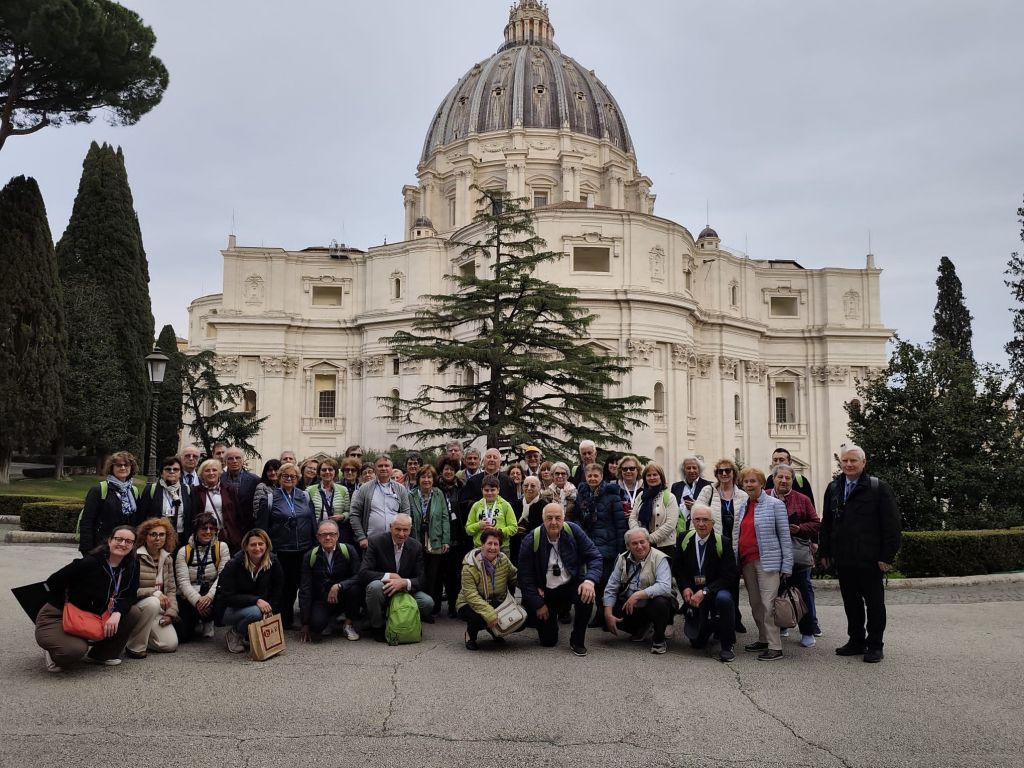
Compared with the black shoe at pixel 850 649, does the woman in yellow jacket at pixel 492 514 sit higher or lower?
higher

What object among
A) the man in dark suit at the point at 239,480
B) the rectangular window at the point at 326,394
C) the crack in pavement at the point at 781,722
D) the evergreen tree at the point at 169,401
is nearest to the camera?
the crack in pavement at the point at 781,722

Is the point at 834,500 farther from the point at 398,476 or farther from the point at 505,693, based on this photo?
the point at 398,476

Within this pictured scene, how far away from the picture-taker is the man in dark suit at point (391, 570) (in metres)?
8.03

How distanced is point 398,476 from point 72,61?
25491 millimetres

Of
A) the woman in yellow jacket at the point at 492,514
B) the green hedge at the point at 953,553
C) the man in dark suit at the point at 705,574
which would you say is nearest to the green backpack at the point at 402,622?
the woman in yellow jacket at the point at 492,514

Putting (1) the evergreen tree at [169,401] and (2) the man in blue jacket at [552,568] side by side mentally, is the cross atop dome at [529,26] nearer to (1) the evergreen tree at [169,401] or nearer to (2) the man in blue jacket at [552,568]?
(1) the evergreen tree at [169,401]

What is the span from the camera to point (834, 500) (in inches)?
308

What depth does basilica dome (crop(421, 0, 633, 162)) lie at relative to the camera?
54.4 meters

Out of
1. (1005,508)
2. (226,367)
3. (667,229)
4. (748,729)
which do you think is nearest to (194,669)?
(748,729)

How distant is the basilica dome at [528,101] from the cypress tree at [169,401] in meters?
22.9

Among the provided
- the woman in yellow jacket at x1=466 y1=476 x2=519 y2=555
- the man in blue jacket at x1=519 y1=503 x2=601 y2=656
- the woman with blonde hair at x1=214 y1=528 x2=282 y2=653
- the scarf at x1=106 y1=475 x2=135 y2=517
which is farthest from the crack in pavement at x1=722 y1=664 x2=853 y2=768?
the scarf at x1=106 y1=475 x2=135 y2=517

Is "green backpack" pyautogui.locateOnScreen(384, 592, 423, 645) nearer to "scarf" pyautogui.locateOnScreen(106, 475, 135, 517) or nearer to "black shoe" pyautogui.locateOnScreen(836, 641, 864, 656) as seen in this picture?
"scarf" pyautogui.locateOnScreen(106, 475, 135, 517)

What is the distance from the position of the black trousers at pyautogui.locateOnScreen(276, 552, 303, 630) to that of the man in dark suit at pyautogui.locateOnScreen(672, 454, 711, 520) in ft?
14.1

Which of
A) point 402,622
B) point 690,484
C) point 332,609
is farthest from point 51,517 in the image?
point 690,484
